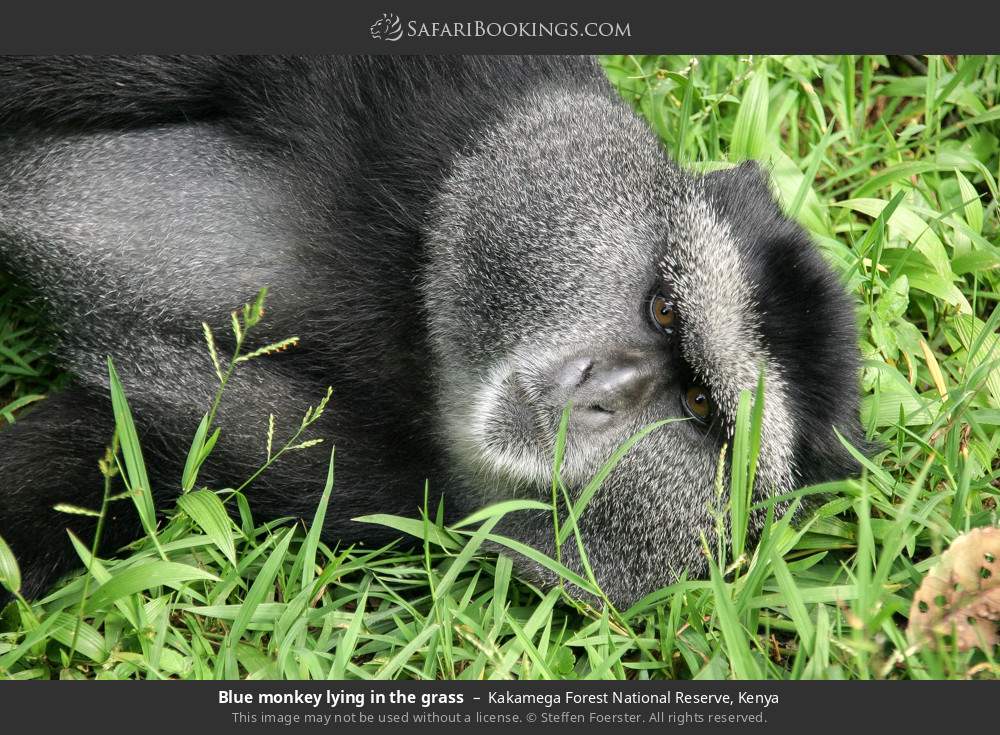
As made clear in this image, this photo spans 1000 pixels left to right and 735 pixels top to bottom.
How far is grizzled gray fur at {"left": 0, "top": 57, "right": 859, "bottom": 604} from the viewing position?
11.0ft

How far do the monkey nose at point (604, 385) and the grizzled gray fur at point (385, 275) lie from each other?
109mm

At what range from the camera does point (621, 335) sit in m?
3.25

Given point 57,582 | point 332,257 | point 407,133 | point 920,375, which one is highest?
point 407,133

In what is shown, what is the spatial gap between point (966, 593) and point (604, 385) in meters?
1.34

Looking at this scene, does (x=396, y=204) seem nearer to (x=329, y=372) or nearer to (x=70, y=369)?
(x=329, y=372)

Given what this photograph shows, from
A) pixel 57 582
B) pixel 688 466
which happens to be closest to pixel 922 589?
pixel 688 466

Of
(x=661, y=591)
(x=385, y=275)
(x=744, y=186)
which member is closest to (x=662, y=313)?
(x=744, y=186)

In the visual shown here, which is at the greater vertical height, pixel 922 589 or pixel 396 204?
pixel 396 204

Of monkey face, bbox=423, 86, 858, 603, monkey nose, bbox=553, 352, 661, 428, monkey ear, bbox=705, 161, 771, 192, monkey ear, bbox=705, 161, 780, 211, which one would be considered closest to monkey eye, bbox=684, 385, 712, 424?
monkey face, bbox=423, 86, 858, 603

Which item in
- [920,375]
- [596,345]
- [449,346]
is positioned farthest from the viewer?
[920,375]

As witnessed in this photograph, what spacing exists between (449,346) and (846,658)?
1668 mm

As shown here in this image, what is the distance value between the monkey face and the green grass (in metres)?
0.16
